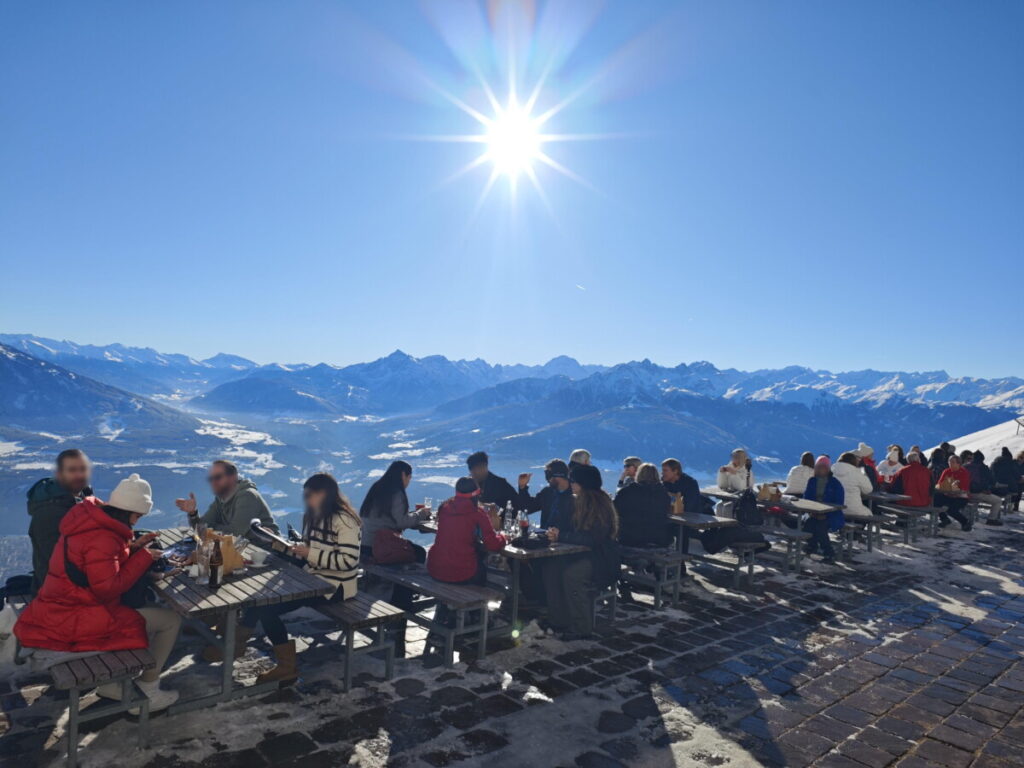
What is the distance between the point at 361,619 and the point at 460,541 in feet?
5.75

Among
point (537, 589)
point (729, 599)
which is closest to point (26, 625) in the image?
point (537, 589)

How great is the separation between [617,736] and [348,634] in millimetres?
2669

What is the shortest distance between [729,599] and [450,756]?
6.48m

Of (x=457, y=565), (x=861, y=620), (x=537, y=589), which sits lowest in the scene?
(x=861, y=620)

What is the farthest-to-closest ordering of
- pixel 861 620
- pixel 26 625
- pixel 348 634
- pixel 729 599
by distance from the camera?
pixel 729 599 < pixel 861 620 < pixel 348 634 < pixel 26 625

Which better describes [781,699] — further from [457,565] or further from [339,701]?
[339,701]

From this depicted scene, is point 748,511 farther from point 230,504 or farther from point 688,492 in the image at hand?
point 230,504

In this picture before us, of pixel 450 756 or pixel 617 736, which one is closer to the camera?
pixel 450 756

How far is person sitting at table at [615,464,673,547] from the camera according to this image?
31.5 ft

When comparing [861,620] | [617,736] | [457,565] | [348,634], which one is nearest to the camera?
[617,736]

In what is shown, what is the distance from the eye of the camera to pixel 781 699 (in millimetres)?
6426

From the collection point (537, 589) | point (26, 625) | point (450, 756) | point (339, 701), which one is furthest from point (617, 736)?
point (26, 625)

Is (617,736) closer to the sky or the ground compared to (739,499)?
closer to the ground

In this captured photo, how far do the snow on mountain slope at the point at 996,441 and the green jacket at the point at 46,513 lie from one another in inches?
1750
